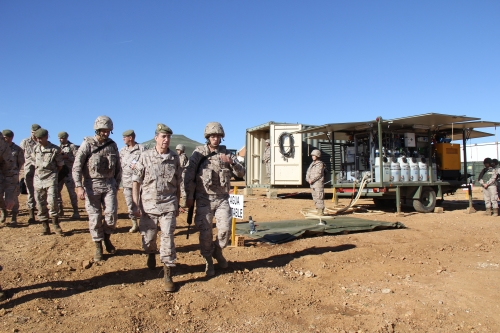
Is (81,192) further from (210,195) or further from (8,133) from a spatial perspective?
(8,133)

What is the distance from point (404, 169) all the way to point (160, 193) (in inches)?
344

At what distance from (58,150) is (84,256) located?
95.4 inches

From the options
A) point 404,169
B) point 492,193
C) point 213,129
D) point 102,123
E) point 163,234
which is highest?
point 102,123

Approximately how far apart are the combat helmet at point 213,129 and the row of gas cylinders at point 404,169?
24.0 ft

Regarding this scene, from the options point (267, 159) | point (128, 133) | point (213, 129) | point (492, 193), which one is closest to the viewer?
point (213, 129)

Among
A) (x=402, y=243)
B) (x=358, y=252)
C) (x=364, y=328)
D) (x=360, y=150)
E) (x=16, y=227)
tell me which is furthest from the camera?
(x=360, y=150)

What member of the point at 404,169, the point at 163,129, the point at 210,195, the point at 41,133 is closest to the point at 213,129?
the point at 163,129

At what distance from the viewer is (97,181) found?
553cm

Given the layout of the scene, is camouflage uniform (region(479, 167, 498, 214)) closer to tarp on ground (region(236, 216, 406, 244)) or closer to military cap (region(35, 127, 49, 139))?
tarp on ground (region(236, 216, 406, 244))

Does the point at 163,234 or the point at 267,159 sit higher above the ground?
the point at 267,159

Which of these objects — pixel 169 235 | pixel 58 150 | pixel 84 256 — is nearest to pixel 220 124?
pixel 169 235

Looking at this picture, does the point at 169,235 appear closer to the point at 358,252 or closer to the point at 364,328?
the point at 364,328

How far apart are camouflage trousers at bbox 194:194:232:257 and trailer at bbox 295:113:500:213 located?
6.98 meters

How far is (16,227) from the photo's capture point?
25.6 feet
